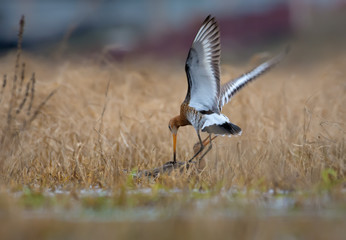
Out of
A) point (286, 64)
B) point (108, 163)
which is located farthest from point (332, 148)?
Answer: point (286, 64)

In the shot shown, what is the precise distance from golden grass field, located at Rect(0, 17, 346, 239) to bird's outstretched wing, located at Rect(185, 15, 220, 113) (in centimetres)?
53

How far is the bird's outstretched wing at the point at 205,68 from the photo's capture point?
6414mm

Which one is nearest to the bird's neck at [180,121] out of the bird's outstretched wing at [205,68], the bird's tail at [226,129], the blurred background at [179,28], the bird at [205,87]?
the bird at [205,87]

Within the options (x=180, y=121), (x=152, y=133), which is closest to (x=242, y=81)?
(x=180, y=121)

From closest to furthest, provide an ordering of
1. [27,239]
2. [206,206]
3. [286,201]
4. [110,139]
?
[27,239]
[206,206]
[286,201]
[110,139]

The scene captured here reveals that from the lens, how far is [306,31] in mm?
24453

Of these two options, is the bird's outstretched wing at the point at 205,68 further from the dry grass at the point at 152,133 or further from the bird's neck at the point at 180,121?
the dry grass at the point at 152,133

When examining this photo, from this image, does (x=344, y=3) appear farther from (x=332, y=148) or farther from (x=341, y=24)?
(x=332, y=148)

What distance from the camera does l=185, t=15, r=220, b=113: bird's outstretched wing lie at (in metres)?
6.41

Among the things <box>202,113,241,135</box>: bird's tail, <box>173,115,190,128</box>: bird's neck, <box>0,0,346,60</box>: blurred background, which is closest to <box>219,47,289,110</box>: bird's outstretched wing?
<box>173,115,190,128</box>: bird's neck

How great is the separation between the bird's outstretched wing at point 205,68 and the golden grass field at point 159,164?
0.53 meters

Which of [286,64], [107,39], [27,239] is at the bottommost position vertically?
[27,239]

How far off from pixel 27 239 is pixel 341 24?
2302 cm

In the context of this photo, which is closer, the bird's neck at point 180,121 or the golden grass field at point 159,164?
the golden grass field at point 159,164
